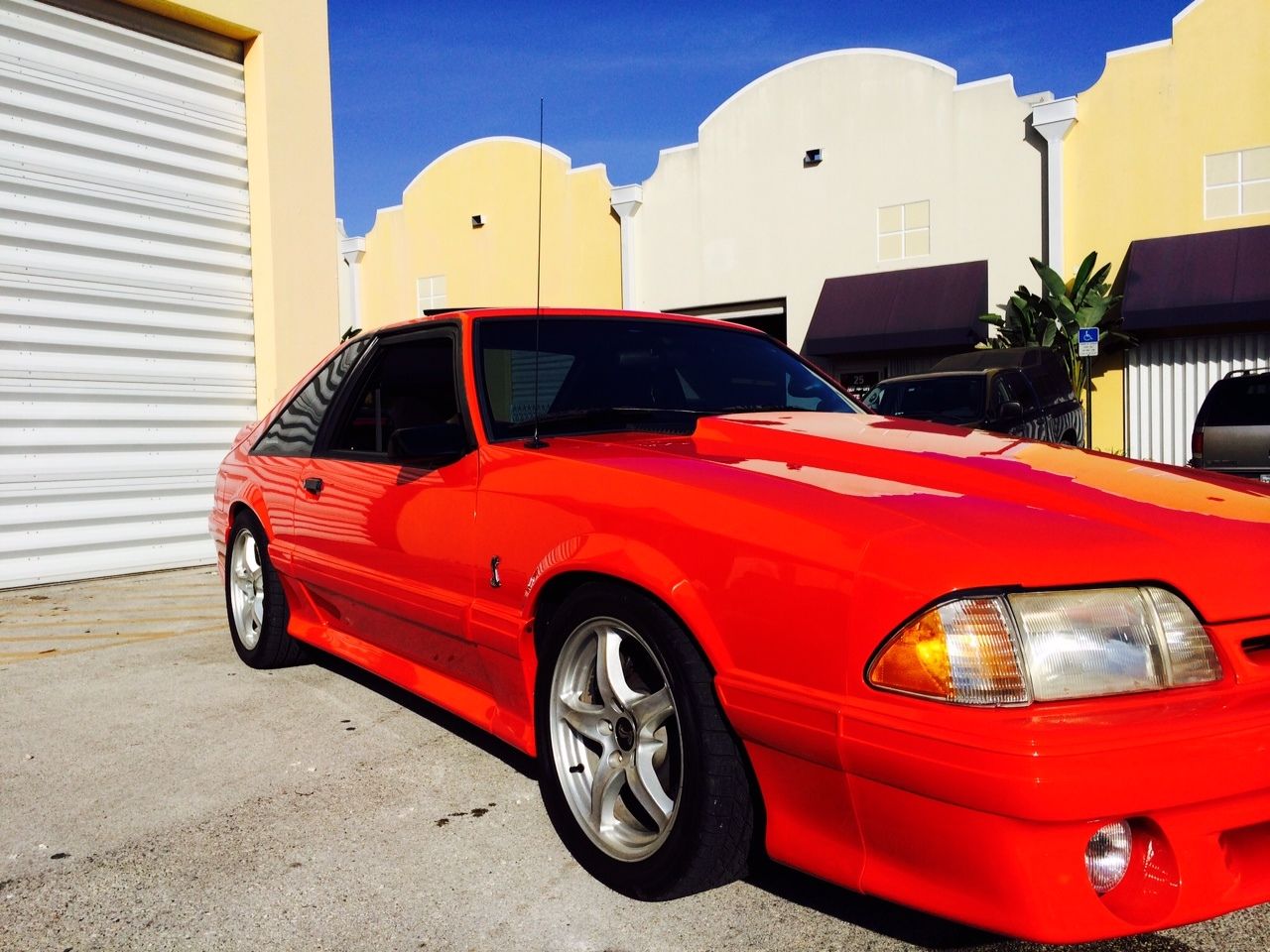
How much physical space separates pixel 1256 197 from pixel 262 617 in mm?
18056

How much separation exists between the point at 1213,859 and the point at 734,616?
35.1 inches

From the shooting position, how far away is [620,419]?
310 centimetres

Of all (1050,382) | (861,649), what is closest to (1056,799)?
(861,649)

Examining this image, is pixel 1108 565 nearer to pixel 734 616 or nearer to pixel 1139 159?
pixel 734 616

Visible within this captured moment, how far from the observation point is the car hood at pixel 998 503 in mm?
1815

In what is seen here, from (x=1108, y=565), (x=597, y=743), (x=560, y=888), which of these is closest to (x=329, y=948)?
(x=560, y=888)

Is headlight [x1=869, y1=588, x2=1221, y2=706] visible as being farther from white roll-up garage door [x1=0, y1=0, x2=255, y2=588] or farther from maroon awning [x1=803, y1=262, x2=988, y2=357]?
maroon awning [x1=803, y1=262, x2=988, y2=357]

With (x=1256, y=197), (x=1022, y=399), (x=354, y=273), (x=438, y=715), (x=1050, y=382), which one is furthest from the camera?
(x=354, y=273)

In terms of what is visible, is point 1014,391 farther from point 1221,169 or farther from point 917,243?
point 917,243

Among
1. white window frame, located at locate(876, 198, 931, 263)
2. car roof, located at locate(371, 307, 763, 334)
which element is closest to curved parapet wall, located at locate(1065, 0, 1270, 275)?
white window frame, located at locate(876, 198, 931, 263)

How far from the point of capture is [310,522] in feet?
12.7

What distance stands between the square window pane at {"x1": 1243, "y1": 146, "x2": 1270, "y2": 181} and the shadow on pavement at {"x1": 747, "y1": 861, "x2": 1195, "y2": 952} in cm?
1858

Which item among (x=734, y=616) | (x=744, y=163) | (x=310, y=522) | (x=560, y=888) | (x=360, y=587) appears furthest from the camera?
(x=744, y=163)

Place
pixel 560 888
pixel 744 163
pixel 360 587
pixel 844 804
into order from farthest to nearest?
pixel 744 163, pixel 360 587, pixel 560 888, pixel 844 804
